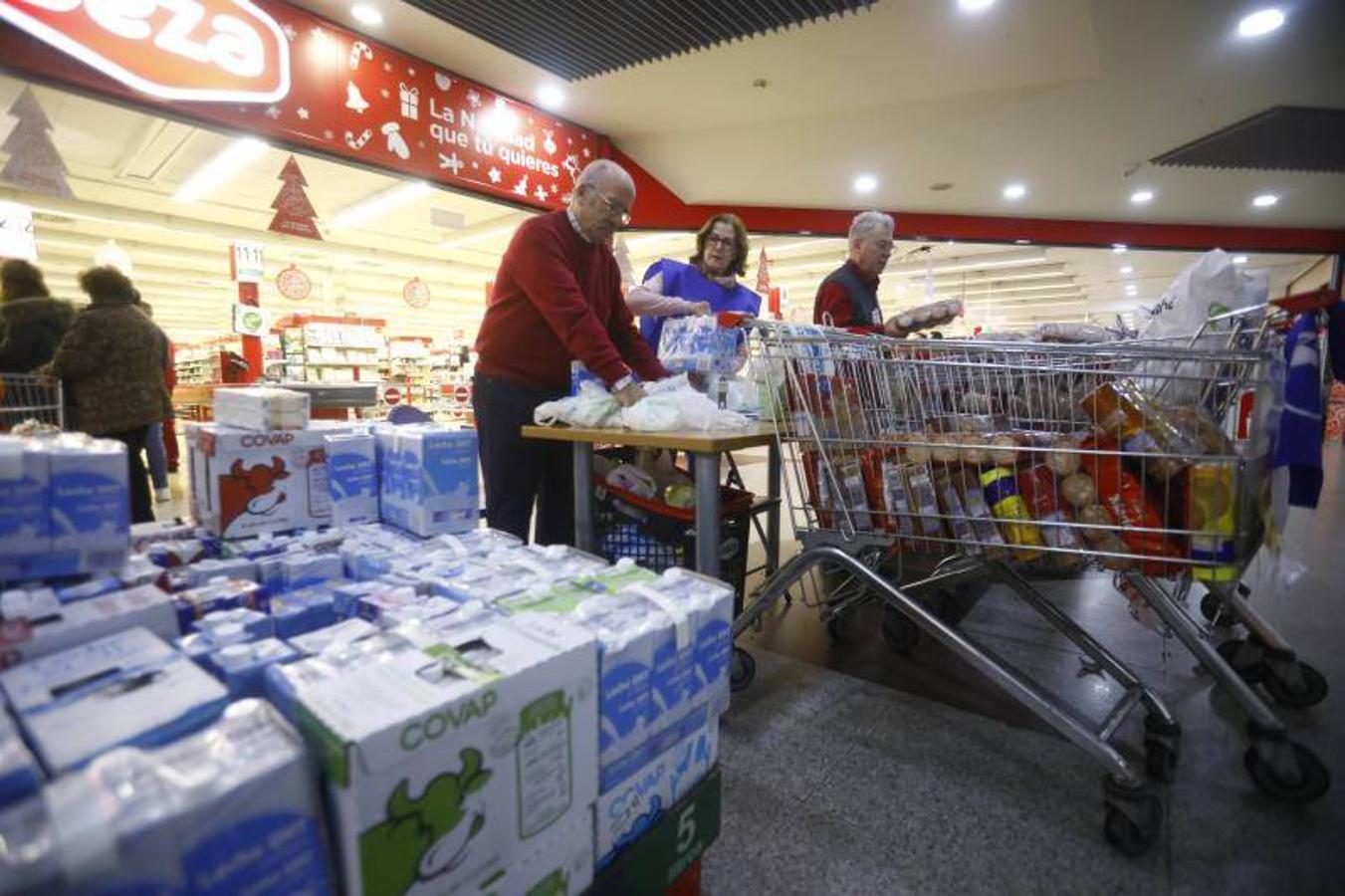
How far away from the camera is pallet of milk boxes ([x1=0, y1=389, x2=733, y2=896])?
0.51 m

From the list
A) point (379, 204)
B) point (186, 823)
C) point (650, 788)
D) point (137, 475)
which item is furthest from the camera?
point (379, 204)

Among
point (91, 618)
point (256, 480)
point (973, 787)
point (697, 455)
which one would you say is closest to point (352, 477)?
point (256, 480)

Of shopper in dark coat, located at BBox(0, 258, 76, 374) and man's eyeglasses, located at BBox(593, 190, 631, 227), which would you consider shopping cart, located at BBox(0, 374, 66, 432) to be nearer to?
shopper in dark coat, located at BBox(0, 258, 76, 374)

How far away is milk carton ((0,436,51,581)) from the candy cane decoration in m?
3.66

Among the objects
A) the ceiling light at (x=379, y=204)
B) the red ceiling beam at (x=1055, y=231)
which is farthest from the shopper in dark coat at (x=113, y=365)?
the red ceiling beam at (x=1055, y=231)

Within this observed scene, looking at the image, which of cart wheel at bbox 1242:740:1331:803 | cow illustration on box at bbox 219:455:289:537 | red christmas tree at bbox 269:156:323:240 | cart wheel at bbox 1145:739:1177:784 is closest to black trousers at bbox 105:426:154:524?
red christmas tree at bbox 269:156:323:240

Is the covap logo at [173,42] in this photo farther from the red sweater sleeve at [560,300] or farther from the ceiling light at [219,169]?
the ceiling light at [219,169]

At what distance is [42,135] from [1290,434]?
4.42 m

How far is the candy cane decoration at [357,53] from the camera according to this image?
3.63 meters

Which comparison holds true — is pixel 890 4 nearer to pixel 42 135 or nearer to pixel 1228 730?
pixel 1228 730

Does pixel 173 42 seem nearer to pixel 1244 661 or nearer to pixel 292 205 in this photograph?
pixel 292 205

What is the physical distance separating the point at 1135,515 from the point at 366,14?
4375 millimetres

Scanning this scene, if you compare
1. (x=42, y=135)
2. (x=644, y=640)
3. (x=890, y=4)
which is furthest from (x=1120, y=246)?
(x=42, y=135)

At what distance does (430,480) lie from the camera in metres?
1.41
